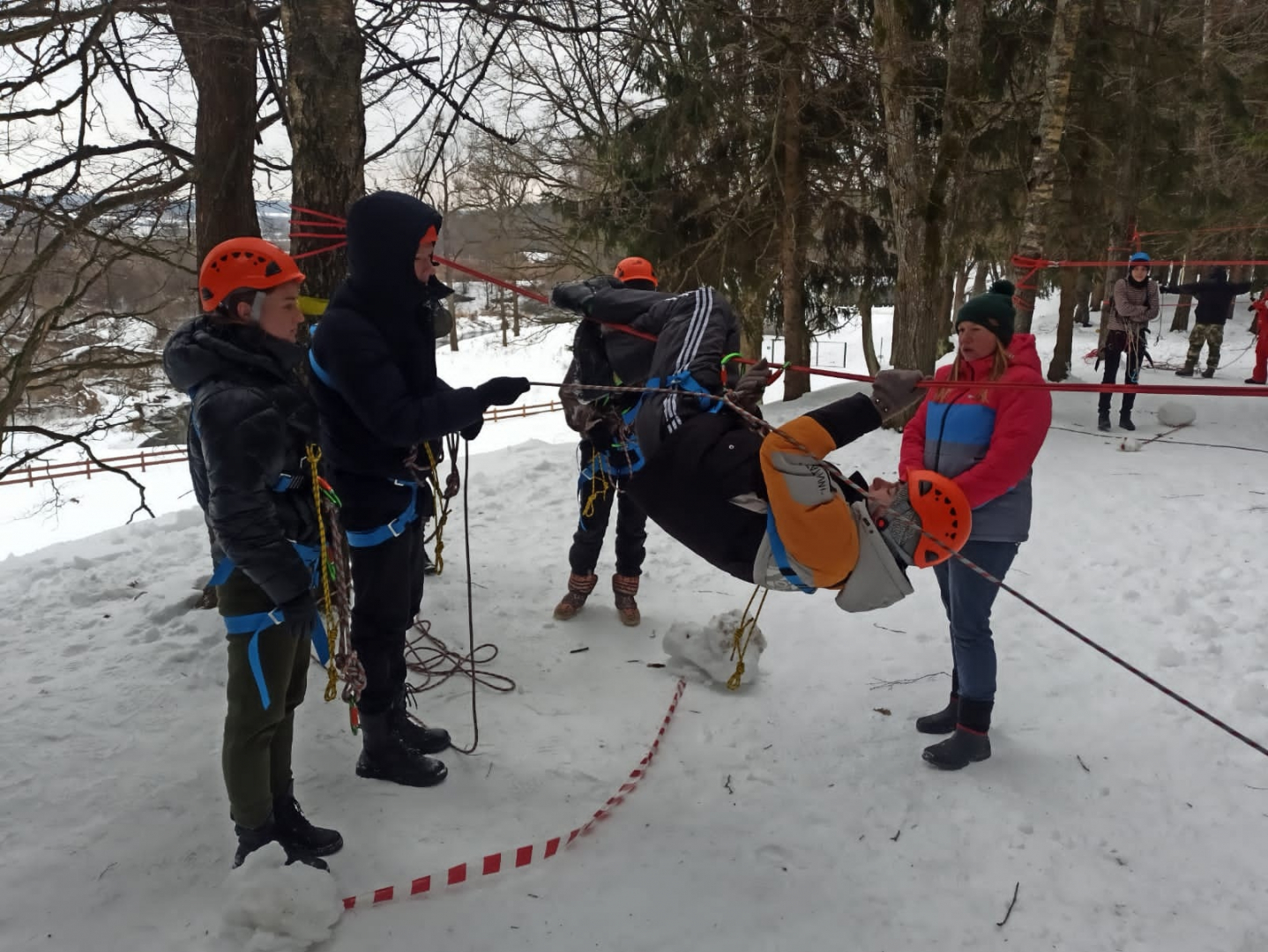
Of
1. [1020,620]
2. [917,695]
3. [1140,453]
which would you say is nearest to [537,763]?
[917,695]

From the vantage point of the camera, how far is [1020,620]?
4.41 m

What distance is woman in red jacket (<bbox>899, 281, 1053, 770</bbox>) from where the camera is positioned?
9.66 feet

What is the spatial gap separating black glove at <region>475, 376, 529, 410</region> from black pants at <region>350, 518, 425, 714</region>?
0.69 m

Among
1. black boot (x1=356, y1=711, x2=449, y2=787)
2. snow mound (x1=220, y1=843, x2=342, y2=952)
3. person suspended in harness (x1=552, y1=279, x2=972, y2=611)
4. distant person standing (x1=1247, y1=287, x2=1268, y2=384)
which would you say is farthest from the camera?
distant person standing (x1=1247, y1=287, x2=1268, y2=384)

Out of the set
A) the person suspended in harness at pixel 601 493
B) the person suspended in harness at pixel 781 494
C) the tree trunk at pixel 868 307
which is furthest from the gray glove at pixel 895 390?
the tree trunk at pixel 868 307

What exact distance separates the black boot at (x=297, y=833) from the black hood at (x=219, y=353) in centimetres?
138

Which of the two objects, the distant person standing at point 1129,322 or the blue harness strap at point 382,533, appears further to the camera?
the distant person standing at point 1129,322

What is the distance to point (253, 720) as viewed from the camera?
2.27 meters

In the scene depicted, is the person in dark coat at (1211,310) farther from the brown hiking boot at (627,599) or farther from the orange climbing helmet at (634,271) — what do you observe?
the brown hiking boot at (627,599)

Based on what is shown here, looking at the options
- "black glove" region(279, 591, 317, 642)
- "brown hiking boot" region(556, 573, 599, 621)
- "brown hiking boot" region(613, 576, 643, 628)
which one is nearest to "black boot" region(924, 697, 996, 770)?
"brown hiking boot" region(613, 576, 643, 628)

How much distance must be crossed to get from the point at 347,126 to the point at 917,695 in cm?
398

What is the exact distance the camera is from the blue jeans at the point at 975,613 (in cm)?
308

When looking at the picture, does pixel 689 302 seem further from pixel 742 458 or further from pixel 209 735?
pixel 209 735

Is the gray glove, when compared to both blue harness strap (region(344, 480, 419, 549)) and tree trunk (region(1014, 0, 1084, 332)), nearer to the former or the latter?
blue harness strap (region(344, 480, 419, 549))
